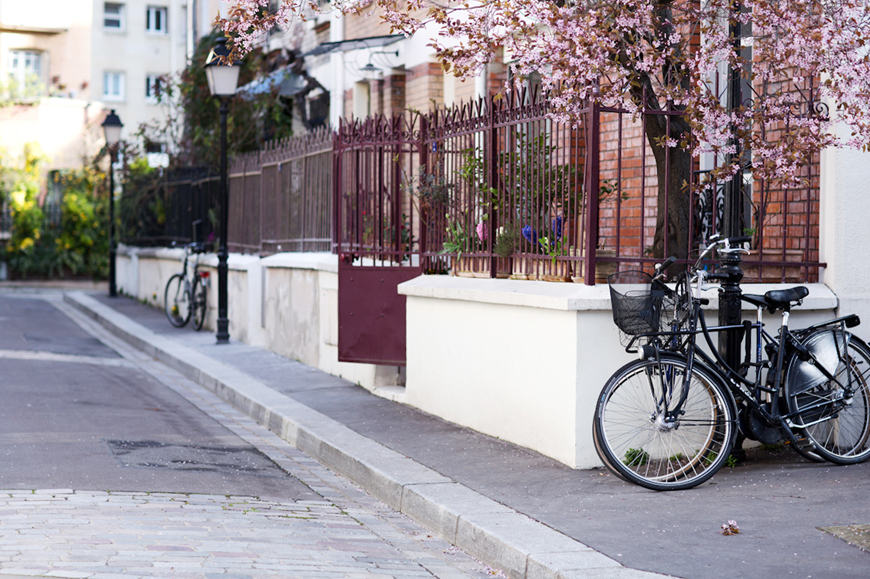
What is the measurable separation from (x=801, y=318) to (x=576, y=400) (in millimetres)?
1662

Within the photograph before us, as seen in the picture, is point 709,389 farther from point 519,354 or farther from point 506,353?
point 506,353

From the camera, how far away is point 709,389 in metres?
6.53

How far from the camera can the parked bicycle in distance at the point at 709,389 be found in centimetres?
645

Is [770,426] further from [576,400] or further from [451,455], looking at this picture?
[451,455]

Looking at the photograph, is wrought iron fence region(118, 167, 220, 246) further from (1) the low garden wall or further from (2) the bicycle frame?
(2) the bicycle frame

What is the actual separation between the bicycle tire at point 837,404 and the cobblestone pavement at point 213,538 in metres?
2.41

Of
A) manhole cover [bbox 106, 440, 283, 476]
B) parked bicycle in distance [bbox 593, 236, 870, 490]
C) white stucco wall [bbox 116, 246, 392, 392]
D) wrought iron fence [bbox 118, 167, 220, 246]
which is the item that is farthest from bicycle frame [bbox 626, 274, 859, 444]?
wrought iron fence [bbox 118, 167, 220, 246]

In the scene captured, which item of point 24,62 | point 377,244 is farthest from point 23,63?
point 377,244

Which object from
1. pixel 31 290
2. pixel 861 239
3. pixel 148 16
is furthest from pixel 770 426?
pixel 148 16

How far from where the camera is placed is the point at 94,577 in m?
4.79

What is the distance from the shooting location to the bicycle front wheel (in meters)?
6.39

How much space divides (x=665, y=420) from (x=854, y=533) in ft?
4.34

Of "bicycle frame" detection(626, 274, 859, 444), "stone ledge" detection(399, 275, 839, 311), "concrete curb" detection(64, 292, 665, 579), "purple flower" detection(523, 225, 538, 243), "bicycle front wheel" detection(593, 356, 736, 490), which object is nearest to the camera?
"concrete curb" detection(64, 292, 665, 579)

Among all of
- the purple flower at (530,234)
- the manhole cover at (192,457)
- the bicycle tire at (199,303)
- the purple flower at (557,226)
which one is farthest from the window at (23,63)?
the purple flower at (557,226)
